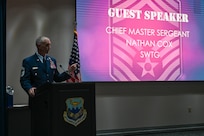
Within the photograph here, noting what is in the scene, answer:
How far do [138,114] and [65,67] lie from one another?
150 cm

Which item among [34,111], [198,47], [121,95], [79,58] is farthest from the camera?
[198,47]

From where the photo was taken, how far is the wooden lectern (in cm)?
229

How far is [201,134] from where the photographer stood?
5262 mm

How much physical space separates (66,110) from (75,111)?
8cm

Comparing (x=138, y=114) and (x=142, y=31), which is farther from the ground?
(x=142, y=31)

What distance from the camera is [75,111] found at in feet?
7.79

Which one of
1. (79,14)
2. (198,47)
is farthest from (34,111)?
(198,47)

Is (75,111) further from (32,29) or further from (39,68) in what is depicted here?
(32,29)

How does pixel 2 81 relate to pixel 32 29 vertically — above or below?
below

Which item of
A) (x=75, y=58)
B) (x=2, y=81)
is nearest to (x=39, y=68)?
(x=2, y=81)

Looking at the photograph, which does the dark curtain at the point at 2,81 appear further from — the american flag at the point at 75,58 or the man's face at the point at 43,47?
the american flag at the point at 75,58

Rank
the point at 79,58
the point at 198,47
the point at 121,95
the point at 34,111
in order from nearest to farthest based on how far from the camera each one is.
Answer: the point at 34,111 < the point at 79,58 < the point at 121,95 < the point at 198,47

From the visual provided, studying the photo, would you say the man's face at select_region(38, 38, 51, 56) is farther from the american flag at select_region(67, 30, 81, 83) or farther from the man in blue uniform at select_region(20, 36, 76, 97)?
the american flag at select_region(67, 30, 81, 83)

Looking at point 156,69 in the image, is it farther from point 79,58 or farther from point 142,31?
point 79,58
